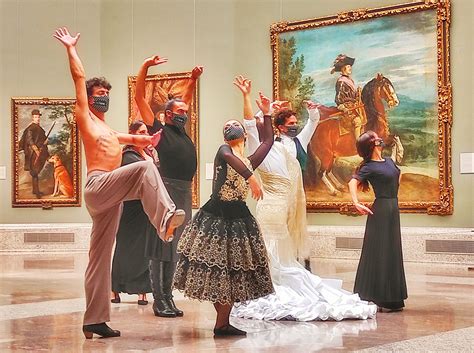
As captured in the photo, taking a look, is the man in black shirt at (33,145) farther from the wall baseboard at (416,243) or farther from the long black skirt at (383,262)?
the long black skirt at (383,262)

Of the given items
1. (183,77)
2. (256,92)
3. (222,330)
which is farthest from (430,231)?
(222,330)

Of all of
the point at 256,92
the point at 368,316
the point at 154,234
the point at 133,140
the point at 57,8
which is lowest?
the point at 368,316

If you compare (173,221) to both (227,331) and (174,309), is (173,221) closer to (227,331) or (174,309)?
(227,331)

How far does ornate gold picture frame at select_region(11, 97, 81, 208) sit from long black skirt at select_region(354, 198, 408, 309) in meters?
9.91

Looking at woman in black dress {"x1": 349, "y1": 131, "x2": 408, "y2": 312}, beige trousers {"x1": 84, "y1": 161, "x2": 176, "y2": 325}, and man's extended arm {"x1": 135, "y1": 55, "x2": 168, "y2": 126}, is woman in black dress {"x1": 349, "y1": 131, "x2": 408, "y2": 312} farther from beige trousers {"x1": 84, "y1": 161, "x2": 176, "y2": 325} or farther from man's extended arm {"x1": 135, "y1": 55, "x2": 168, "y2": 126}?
beige trousers {"x1": 84, "y1": 161, "x2": 176, "y2": 325}

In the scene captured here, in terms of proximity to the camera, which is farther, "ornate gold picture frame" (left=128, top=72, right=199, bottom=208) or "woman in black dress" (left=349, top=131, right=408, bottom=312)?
"ornate gold picture frame" (left=128, top=72, right=199, bottom=208)

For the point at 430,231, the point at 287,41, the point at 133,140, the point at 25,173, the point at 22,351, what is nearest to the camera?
the point at 22,351

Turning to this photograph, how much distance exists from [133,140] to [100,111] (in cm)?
47

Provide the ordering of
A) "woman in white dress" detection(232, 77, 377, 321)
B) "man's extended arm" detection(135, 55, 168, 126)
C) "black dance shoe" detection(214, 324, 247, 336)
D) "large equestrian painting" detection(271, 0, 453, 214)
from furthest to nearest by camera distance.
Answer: "large equestrian painting" detection(271, 0, 453, 214) < "woman in white dress" detection(232, 77, 377, 321) < "man's extended arm" detection(135, 55, 168, 126) < "black dance shoe" detection(214, 324, 247, 336)

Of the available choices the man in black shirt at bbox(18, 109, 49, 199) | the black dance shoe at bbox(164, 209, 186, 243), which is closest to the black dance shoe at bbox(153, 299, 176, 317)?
the black dance shoe at bbox(164, 209, 186, 243)

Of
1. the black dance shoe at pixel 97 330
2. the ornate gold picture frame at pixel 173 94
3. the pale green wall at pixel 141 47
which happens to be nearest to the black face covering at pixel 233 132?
the black dance shoe at pixel 97 330

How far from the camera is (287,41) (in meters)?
15.7

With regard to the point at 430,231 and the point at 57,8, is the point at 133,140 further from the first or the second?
the point at 57,8

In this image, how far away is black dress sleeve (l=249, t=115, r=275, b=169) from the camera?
7.57 m
